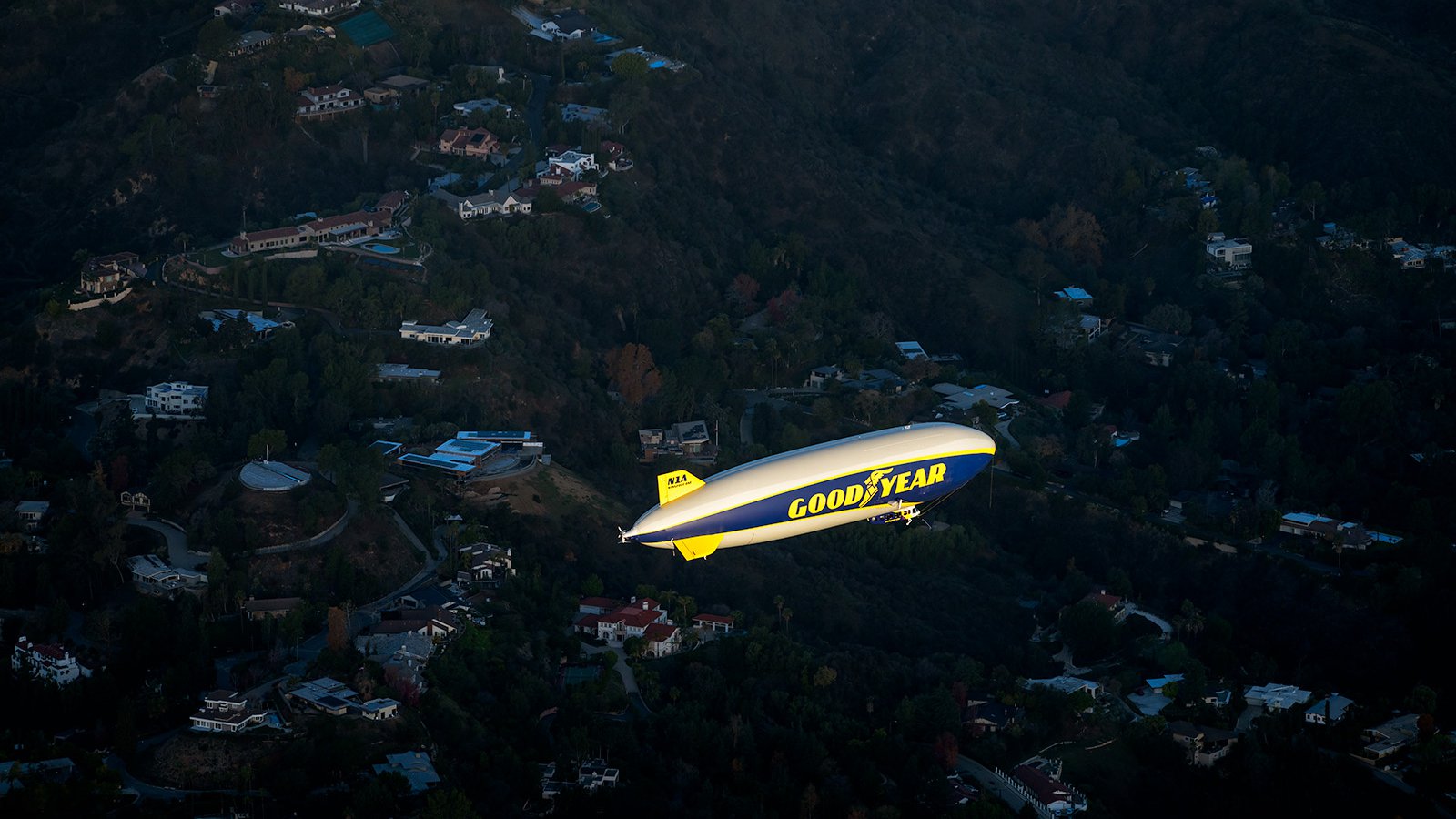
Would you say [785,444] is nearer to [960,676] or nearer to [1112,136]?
[960,676]

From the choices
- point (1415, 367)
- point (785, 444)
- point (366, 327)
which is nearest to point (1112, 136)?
point (1415, 367)

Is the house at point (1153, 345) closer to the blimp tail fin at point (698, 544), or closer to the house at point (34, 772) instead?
the blimp tail fin at point (698, 544)

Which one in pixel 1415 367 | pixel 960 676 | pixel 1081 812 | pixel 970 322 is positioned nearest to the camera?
pixel 1081 812

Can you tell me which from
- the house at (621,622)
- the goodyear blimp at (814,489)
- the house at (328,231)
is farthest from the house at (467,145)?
the goodyear blimp at (814,489)

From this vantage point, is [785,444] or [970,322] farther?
[970,322]

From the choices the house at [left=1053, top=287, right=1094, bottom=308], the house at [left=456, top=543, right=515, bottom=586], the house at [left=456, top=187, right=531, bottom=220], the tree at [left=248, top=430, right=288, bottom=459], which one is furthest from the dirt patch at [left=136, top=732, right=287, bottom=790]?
the house at [left=1053, top=287, right=1094, bottom=308]

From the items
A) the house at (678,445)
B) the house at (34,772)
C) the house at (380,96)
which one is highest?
the house at (380,96)

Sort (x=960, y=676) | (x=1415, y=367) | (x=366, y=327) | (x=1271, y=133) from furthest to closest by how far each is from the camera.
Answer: (x=1271, y=133)
(x=1415, y=367)
(x=366, y=327)
(x=960, y=676)
